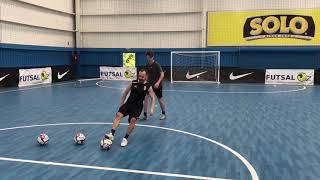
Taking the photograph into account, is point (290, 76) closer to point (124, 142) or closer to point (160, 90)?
point (160, 90)

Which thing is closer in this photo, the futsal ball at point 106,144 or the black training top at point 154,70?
the futsal ball at point 106,144

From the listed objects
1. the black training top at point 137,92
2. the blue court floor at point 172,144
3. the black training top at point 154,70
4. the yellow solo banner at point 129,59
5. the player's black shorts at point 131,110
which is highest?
the yellow solo banner at point 129,59

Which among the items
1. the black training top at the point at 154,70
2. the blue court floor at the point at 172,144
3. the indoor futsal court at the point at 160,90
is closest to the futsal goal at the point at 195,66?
the indoor futsal court at the point at 160,90

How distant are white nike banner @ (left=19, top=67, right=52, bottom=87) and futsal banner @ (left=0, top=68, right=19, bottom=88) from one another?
0.31m

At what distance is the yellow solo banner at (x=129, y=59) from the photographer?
99.6ft

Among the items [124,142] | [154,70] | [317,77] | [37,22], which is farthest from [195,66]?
[124,142]

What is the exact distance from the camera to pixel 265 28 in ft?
90.1

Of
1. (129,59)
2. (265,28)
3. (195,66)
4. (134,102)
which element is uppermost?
(265,28)

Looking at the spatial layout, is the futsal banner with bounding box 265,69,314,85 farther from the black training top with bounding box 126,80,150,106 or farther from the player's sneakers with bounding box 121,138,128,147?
the player's sneakers with bounding box 121,138,128,147

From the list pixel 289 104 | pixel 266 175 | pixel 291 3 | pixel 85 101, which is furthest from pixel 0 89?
pixel 291 3

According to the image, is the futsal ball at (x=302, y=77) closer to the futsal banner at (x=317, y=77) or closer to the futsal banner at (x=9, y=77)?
the futsal banner at (x=317, y=77)

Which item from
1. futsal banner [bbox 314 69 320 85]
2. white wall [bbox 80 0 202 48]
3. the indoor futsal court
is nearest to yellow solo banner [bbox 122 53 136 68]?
the indoor futsal court

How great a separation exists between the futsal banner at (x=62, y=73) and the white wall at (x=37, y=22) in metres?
1.97

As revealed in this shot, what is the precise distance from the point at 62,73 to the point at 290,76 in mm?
18230
